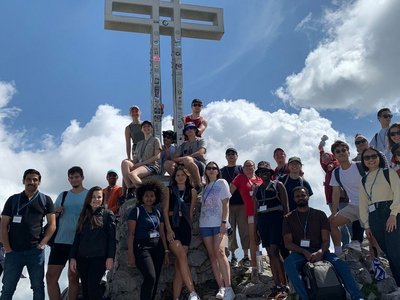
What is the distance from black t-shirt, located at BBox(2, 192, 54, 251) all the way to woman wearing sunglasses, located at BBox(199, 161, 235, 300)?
2341 millimetres

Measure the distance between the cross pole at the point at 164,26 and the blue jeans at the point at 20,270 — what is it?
5727mm

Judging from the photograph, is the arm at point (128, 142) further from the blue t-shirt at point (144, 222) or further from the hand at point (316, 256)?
the hand at point (316, 256)

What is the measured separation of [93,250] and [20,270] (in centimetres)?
115

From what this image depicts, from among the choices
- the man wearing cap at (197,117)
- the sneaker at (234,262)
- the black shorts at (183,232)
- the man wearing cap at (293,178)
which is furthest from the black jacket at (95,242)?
the man wearing cap at (197,117)

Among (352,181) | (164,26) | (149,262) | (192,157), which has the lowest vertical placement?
(149,262)

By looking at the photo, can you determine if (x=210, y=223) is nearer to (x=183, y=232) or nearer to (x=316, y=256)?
(x=183, y=232)

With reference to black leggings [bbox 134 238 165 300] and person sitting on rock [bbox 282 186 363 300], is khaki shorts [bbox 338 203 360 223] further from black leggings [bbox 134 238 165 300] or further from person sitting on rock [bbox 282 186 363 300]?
black leggings [bbox 134 238 165 300]

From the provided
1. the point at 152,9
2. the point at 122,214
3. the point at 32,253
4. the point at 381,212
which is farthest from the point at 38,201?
the point at 152,9

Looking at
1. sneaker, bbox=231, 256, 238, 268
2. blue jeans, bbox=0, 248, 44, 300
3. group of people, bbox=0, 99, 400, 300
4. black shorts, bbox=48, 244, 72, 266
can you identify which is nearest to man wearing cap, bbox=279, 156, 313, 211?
group of people, bbox=0, 99, 400, 300

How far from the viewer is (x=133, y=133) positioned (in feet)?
29.5

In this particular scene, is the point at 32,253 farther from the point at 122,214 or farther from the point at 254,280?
the point at 254,280

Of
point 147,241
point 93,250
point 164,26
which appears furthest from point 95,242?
point 164,26

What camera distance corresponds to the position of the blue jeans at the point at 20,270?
220 inches

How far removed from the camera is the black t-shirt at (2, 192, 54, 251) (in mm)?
5625
